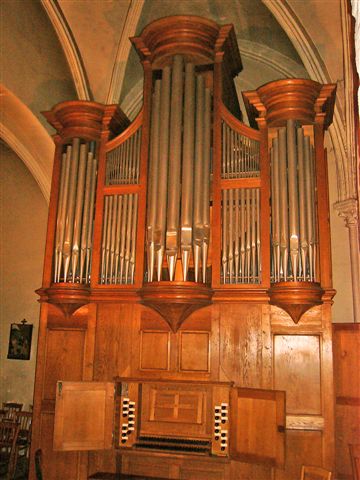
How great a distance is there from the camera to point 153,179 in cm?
754

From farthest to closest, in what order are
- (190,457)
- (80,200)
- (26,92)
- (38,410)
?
(26,92) → (80,200) → (38,410) → (190,457)

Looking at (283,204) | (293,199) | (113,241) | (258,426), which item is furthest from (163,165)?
(258,426)

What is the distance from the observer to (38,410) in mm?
7316

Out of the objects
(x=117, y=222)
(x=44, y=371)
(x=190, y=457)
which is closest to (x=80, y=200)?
(x=117, y=222)

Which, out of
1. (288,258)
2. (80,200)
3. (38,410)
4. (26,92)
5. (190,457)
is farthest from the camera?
(26,92)

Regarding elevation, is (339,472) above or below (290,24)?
below

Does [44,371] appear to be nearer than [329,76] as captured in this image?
Yes

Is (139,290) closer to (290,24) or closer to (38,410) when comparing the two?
(38,410)

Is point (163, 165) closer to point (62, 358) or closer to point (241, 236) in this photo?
point (241, 236)

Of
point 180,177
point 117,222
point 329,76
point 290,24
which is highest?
point 290,24

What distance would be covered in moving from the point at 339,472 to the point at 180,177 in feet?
15.3

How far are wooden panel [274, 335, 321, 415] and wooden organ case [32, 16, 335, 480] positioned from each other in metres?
0.02

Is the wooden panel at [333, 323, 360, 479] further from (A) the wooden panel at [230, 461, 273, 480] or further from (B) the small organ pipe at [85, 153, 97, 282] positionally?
(B) the small organ pipe at [85, 153, 97, 282]

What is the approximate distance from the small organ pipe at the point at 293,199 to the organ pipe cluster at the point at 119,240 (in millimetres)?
2168
